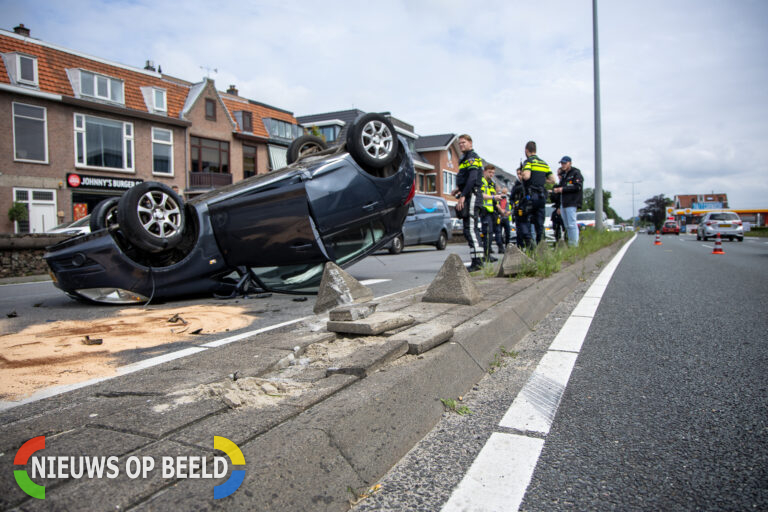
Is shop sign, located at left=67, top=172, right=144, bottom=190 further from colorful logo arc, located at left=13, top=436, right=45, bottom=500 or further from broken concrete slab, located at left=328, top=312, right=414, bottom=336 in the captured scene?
colorful logo arc, located at left=13, top=436, right=45, bottom=500

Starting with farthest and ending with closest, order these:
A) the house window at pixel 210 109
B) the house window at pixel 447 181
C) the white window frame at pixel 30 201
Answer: the house window at pixel 447 181 < the house window at pixel 210 109 < the white window frame at pixel 30 201

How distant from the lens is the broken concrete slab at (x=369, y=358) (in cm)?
242

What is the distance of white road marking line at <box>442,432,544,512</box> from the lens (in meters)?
1.77

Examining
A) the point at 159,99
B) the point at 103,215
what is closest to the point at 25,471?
the point at 103,215

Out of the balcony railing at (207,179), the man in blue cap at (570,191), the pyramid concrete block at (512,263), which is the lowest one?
the pyramid concrete block at (512,263)

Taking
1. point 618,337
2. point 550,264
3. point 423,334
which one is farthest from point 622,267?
point 423,334

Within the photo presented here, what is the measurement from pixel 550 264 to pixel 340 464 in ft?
19.7

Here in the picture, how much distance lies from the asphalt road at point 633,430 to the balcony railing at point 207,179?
29.2 metres

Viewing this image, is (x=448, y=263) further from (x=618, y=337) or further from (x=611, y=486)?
(x=611, y=486)

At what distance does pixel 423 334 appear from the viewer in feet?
9.86

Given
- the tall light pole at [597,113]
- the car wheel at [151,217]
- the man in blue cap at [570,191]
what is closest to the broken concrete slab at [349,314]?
the car wheel at [151,217]

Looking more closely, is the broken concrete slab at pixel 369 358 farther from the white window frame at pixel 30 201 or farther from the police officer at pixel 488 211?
the white window frame at pixel 30 201

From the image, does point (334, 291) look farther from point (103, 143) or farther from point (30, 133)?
point (103, 143)

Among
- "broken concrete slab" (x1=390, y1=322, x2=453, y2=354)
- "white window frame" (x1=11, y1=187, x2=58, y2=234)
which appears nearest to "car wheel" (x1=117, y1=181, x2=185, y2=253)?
"broken concrete slab" (x1=390, y1=322, x2=453, y2=354)
